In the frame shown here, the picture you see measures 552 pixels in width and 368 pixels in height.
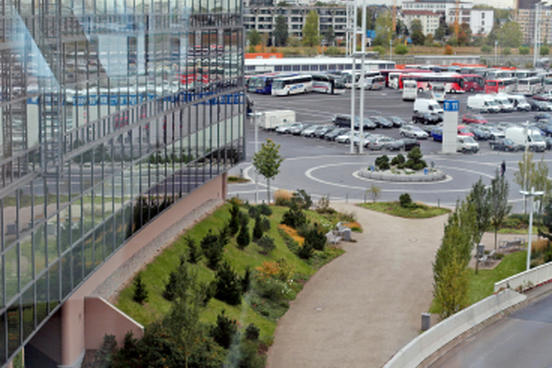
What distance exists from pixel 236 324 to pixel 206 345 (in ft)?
8.80

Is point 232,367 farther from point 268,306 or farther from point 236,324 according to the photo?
point 268,306

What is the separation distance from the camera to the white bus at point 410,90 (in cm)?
9700

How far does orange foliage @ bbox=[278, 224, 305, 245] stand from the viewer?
3734cm

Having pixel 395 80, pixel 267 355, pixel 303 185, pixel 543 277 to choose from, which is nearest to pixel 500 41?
pixel 395 80

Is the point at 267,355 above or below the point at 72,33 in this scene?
below

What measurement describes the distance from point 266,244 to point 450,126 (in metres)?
32.5

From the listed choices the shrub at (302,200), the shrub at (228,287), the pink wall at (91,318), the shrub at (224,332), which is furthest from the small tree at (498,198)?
the pink wall at (91,318)

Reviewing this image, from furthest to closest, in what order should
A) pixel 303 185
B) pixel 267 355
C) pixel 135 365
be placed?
pixel 303 185 < pixel 267 355 < pixel 135 365

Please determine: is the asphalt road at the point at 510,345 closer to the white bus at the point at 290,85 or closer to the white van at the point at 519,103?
the white van at the point at 519,103

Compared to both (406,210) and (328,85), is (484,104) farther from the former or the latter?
(406,210)

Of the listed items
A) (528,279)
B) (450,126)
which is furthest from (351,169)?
(528,279)

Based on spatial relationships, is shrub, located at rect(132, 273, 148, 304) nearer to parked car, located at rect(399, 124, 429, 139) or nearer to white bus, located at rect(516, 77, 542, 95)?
parked car, located at rect(399, 124, 429, 139)

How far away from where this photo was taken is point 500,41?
171m

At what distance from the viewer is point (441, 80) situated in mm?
100438
